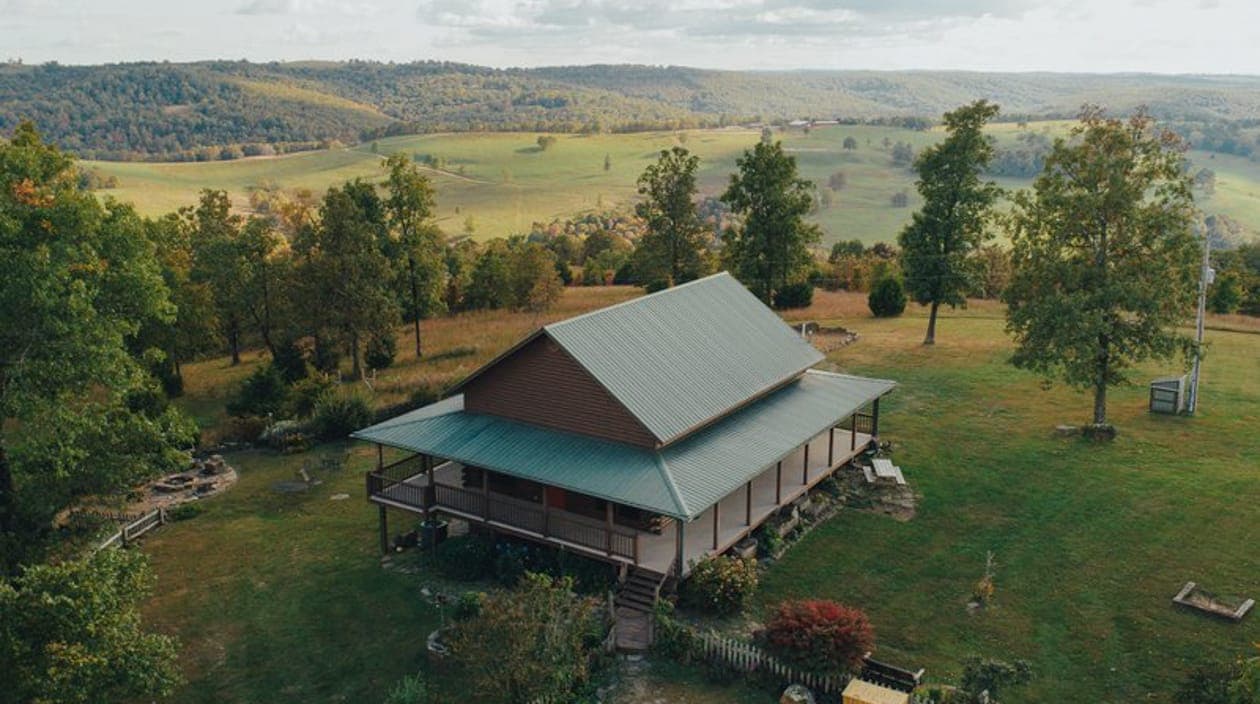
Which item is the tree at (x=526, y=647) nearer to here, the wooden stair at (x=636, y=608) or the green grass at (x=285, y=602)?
the wooden stair at (x=636, y=608)

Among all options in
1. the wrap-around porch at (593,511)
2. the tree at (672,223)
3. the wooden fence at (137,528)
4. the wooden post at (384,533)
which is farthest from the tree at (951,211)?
the wooden fence at (137,528)

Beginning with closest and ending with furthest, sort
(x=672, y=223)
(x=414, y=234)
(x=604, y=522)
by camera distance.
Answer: (x=604, y=522) → (x=414, y=234) → (x=672, y=223)

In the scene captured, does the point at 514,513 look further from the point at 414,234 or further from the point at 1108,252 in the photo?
the point at 414,234

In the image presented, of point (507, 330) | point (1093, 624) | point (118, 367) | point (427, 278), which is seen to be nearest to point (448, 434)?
point (118, 367)

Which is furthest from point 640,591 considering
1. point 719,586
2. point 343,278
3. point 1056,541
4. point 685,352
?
point 343,278

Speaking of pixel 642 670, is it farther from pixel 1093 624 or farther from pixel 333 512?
pixel 333 512

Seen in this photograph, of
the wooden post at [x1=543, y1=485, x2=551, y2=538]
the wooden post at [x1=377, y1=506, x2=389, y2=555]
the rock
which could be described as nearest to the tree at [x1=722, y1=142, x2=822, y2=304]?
the wooden post at [x1=377, y1=506, x2=389, y2=555]
